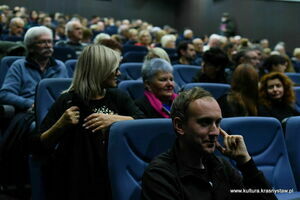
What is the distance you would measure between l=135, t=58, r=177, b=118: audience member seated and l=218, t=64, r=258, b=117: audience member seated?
376 millimetres

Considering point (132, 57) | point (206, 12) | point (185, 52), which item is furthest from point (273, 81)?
point (206, 12)

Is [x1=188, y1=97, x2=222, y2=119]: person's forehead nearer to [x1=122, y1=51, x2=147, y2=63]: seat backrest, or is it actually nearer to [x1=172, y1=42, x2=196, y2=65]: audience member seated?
[x1=172, y1=42, x2=196, y2=65]: audience member seated

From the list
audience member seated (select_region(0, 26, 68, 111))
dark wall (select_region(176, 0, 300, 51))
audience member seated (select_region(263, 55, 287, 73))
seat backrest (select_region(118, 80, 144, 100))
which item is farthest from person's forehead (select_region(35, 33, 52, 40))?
dark wall (select_region(176, 0, 300, 51))

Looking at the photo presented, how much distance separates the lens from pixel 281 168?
2.29 meters

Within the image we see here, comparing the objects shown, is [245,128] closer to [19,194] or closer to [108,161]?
[108,161]

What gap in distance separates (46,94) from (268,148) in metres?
1.42

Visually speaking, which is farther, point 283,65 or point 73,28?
point 73,28

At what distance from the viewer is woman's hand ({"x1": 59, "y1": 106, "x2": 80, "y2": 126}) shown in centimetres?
215

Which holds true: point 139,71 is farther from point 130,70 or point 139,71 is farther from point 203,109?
point 203,109

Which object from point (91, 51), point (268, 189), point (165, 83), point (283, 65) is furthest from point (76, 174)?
point (283, 65)

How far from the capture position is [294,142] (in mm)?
2393

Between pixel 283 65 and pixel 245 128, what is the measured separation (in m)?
2.91

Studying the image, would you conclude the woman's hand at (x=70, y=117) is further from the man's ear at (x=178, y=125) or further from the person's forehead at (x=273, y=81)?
the person's forehead at (x=273, y=81)

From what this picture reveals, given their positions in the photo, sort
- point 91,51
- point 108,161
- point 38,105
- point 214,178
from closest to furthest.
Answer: point 214,178
point 108,161
point 91,51
point 38,105
